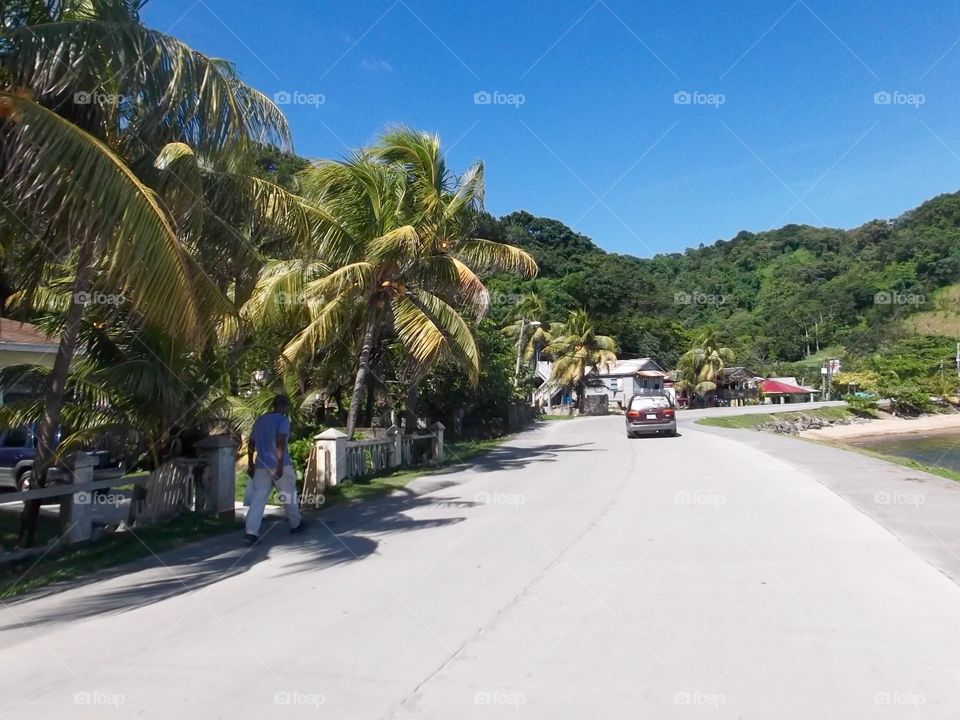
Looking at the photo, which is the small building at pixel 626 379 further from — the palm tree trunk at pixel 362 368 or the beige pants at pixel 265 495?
the beige pants at pixel 265 495

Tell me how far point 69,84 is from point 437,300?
34.6 feet

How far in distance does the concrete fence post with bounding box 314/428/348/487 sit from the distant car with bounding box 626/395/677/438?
682 inches

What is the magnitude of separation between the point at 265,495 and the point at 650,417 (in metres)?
22.3

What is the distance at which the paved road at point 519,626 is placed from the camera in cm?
461

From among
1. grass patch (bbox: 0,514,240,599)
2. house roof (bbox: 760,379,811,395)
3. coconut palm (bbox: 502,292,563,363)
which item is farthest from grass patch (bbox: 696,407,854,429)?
grass patch (bbox: 0,514,240,599)

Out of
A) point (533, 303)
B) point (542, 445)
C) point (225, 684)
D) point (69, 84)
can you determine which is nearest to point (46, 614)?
point (225, 684)

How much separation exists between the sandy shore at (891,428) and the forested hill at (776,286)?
380 inches

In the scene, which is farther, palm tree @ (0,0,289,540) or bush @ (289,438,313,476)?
bush @ (289,438,313,476)

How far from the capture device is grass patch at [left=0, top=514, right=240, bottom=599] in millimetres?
7824

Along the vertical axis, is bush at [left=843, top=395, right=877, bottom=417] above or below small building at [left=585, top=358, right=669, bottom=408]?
below

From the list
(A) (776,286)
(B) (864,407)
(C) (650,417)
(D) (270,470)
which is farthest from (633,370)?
(D) (270,470)

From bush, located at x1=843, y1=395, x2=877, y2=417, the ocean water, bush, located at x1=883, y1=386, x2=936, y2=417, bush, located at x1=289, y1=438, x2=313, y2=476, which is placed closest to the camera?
bush, located at x1=289, y1=438, x2=313, y2=476

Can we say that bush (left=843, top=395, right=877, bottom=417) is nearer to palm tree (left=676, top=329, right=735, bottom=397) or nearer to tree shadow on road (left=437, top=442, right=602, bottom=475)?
palm tree (left=676, top=329, right=735, bottom=397)

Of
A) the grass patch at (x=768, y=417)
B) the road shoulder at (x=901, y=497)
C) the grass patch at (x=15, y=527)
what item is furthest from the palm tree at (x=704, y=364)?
the grass patch at (x=15, y=527)
